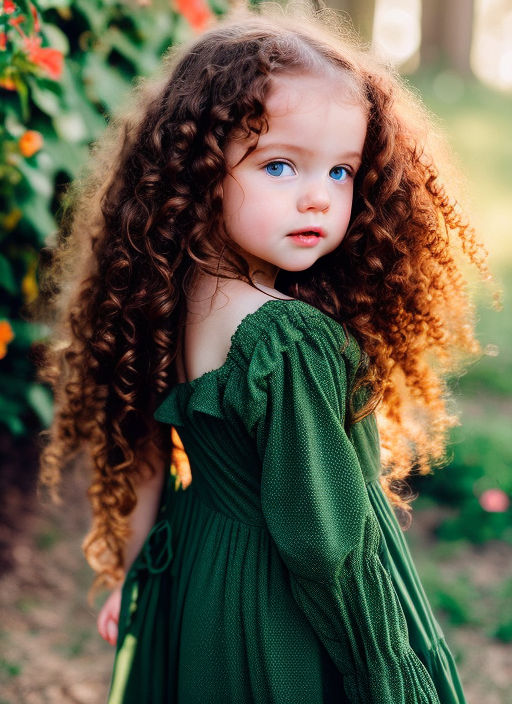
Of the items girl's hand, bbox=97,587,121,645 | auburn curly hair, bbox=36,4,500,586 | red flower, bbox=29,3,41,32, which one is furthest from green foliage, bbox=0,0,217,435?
girl's hand, bbox=97,587,121,645

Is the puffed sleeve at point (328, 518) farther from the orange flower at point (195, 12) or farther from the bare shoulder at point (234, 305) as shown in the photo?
the orange flower at point (195, 12)

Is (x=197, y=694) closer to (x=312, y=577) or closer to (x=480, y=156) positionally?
(x=312, y=577)

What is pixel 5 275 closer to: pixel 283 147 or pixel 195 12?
pixel 195 12

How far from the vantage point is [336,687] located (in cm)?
149

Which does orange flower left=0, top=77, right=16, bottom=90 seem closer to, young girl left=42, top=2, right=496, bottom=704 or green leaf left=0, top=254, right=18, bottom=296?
young girl left=42, top=2, right=496, bottom=704

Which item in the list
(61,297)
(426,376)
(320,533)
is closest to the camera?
(320,533)

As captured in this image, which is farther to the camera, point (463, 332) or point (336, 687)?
point (463, 332)

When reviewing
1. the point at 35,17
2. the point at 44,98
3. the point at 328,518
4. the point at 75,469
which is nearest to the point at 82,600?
the point at 75,469

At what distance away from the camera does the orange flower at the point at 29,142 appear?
2248 mm

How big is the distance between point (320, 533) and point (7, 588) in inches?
83.8

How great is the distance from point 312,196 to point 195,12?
5.29 ft

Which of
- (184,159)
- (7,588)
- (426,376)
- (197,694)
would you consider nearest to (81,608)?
(7,588)

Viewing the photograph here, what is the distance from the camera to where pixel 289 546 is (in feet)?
4.42

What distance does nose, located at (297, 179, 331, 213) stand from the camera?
4.60 ft
